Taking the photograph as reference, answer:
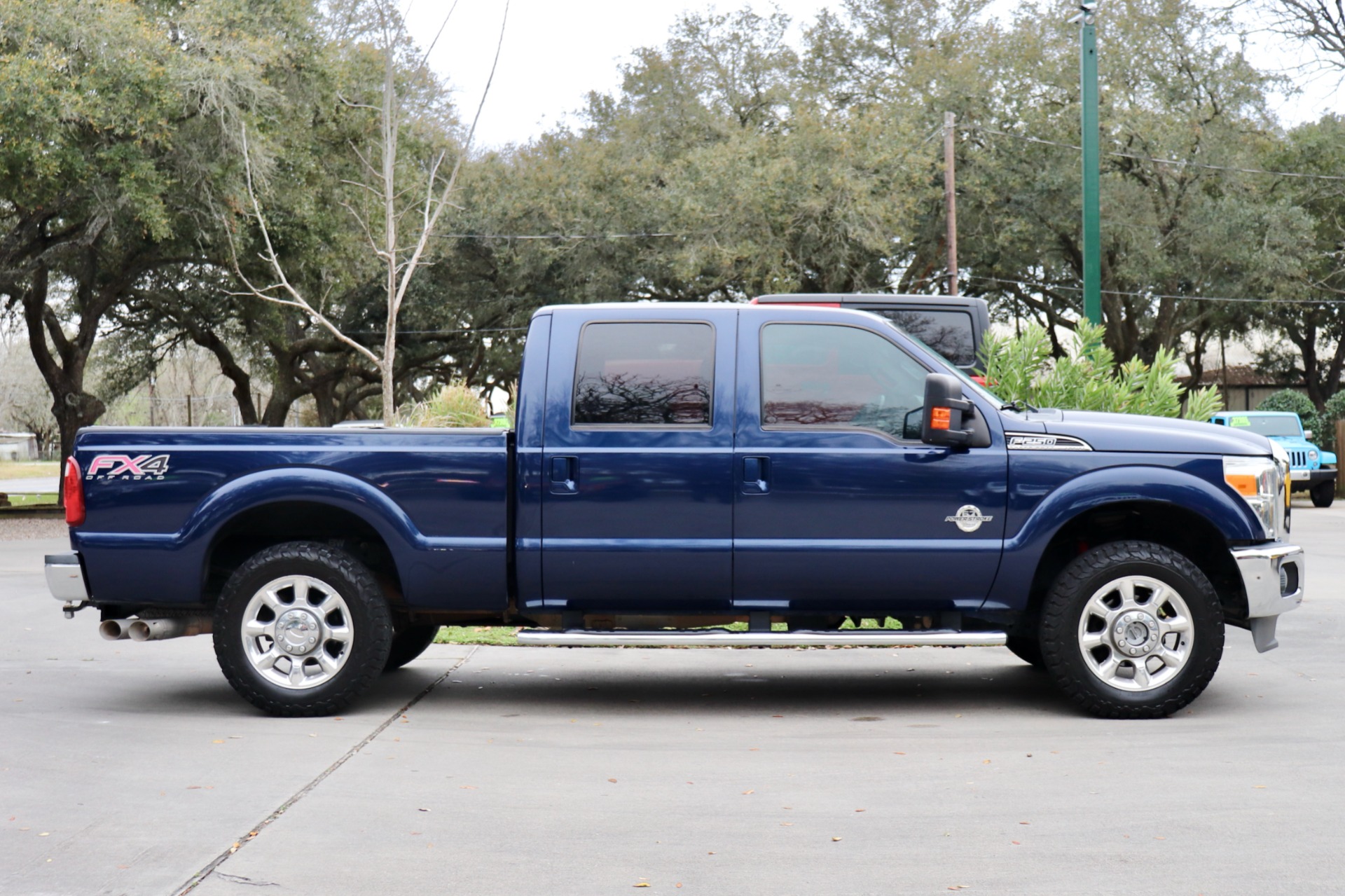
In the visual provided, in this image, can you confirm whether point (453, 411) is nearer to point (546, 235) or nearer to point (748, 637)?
point (748, 637)

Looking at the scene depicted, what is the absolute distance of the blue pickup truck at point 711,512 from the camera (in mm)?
6918

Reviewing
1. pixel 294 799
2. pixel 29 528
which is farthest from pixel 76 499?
pixel 29 528

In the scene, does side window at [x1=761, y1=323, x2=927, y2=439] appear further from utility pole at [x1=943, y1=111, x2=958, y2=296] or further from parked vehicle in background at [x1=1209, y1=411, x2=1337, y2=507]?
utility pole at [x1=943, y1=111, x2=958, y2=296]

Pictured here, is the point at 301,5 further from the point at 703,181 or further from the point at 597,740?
the point at 597,740

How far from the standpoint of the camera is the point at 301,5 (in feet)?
81.7

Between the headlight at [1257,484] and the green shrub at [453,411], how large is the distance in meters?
9.63

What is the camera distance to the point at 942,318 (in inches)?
463

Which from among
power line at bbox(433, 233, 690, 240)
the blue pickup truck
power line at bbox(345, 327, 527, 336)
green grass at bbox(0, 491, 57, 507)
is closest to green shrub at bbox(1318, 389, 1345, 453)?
power line at bbox(433, 233, 690, 240)

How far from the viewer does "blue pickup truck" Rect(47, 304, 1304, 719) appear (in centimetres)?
692

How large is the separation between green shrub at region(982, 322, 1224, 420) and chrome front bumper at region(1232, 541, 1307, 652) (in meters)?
3.38

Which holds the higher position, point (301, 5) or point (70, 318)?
point (301, 5)

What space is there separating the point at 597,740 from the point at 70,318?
33.5 m

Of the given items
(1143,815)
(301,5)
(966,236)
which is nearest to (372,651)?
(1143,815)

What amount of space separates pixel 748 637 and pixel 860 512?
0.84 meters
